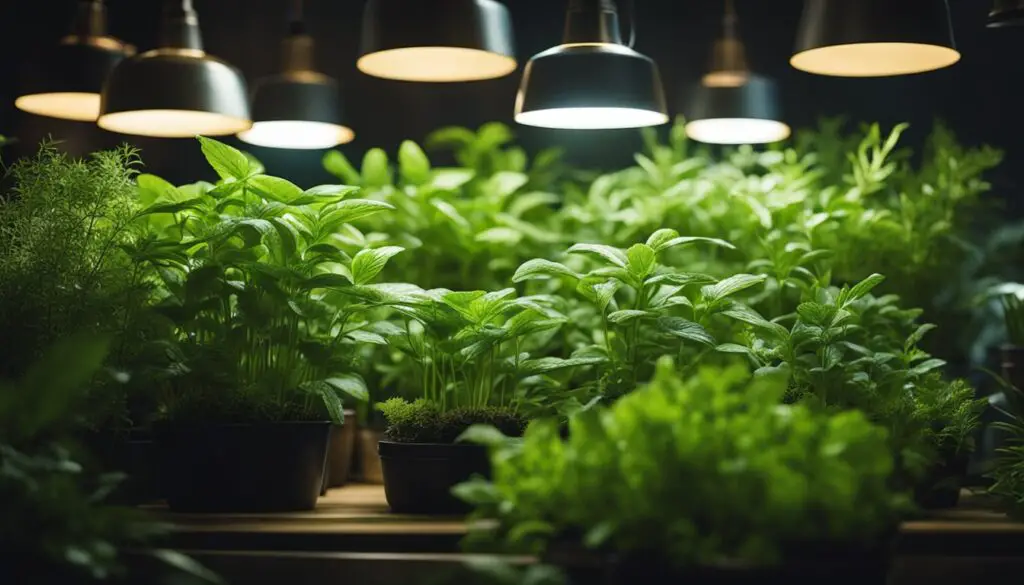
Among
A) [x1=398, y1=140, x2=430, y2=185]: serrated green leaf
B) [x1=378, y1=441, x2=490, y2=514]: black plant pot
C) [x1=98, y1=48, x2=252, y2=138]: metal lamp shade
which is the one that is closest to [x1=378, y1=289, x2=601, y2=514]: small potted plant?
[x1=378, y1=441, x2=490, y2=514]: black plant pot

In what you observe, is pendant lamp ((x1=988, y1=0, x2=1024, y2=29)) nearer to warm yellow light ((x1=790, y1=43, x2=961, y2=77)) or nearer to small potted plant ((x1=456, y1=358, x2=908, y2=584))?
warm yellow light ((x1=790, y1=43, x2=961, y2=77))

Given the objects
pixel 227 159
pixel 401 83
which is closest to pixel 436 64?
pixel 227 159

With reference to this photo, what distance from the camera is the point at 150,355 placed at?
5.50 ft

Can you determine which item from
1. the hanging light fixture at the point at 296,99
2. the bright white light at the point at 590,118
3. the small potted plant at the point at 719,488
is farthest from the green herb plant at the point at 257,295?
the hanging light fixture at the point at 296,99

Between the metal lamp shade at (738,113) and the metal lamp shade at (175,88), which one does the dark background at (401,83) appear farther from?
the metal lamp shade at (175,88)

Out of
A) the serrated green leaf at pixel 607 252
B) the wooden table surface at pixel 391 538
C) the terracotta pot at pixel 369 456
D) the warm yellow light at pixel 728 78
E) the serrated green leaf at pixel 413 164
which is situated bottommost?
the wooden table surface at pixel 391 538

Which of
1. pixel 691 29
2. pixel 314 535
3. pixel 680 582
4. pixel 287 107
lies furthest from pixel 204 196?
pixel 691 29

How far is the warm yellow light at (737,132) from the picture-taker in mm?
2674

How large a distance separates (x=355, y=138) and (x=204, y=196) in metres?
1.54

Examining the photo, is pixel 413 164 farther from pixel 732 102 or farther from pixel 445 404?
pixel 445 404

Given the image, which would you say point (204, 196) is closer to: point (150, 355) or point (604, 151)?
point (150, 355)

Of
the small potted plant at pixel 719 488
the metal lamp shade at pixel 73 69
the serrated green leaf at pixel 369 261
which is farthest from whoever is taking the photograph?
the metal lamp shade at pixel 73 69

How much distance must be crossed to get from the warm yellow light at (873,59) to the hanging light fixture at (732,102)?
21.1 inches

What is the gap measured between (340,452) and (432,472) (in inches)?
24.2
